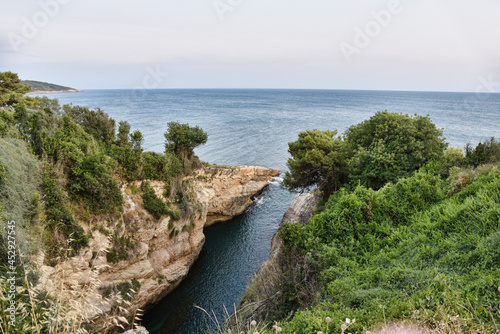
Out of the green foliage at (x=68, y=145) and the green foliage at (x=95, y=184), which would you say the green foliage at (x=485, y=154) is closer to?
the green foliage at (x=95, y=184)

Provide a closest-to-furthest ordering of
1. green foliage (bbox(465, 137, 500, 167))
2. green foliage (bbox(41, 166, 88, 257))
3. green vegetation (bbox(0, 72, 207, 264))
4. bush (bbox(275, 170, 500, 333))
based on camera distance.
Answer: bush (bbox(275, 170, 500, 333)) < green vegetation (bbox(0, 72, 207, 264)) < green foliage (bbox(41, 166, 88, 257)) < green foliage (bbox(465, 137, 500, 167))

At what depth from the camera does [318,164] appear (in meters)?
19.7

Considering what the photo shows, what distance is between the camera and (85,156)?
15977mm

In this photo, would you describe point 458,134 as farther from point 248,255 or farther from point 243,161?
point 248,255

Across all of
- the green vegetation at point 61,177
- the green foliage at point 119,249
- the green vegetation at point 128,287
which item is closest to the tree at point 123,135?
the green vegetation at point 61,177

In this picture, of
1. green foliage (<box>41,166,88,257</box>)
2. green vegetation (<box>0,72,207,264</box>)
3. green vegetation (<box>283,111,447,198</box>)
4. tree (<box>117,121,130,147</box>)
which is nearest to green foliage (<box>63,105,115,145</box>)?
green vegetation (<box>0,72,207,264</box>)

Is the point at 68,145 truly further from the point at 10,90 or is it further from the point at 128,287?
the point at 10,90

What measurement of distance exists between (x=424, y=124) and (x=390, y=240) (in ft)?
37.2

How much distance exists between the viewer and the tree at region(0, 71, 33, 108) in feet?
63.4

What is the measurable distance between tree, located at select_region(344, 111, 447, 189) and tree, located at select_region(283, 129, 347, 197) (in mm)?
2000

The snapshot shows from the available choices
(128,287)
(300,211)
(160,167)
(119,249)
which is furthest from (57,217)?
(300,211)

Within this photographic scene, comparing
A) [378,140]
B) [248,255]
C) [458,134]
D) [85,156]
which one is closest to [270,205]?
[248,255]

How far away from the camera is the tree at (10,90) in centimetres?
1931

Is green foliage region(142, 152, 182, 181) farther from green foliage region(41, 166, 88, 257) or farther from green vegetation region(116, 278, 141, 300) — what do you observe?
green vegetation region(116, 278, 141, 300)
